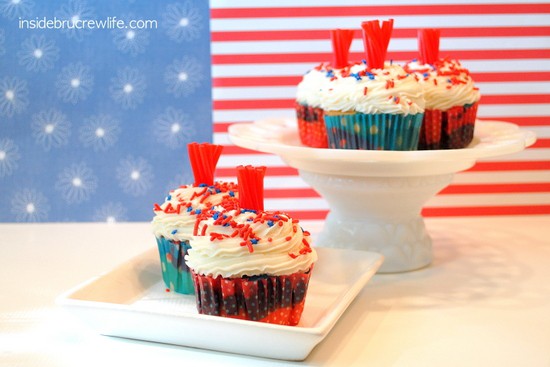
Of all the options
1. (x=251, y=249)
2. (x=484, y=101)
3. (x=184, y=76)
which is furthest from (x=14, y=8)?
(x=484, y=101)

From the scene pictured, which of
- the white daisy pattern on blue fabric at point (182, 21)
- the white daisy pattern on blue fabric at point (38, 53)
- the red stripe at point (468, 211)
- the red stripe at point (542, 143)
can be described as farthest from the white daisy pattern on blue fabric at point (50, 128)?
the red stripe at point (542, 143)

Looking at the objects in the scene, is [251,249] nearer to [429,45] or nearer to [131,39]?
[429,45]

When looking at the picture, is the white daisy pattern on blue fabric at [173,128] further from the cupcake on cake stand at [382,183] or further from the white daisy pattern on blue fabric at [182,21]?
the cupcake on cake stand at [382,183]

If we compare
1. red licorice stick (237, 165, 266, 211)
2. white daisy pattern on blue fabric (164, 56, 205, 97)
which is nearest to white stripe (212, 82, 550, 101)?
white daisy pattern on blue fabric (164, 56, 205, 97)

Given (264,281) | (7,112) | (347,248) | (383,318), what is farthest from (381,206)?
(7,112)

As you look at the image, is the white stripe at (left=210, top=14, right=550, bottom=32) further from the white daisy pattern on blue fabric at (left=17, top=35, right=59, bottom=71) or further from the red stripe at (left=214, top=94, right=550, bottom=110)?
the white daisy pattern on blue fabric at (left=17, top=35, right=59, bottom=71)

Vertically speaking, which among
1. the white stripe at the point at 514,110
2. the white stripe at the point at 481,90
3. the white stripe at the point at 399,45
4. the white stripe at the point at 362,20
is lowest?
the white stripe at the point at 514,110

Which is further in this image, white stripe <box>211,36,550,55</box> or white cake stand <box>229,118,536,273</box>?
white stripe <box>211,36,550,55</box>
